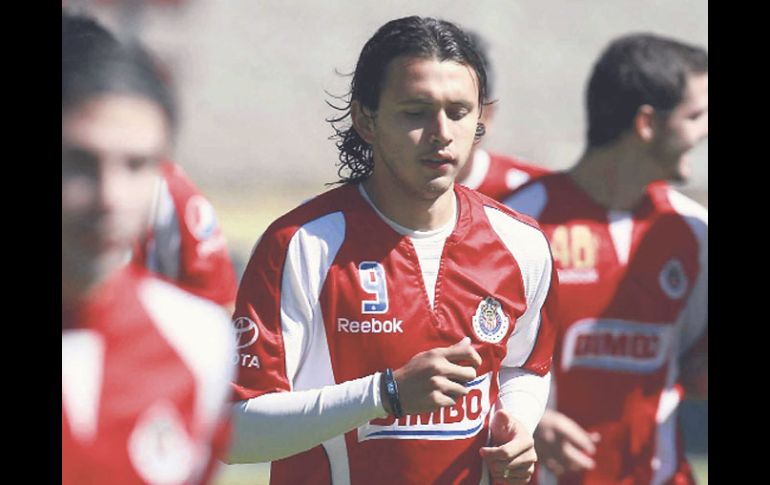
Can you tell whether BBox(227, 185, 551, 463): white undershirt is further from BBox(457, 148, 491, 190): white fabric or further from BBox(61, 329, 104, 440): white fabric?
BBox(457, 148, 491, 190): white fabric

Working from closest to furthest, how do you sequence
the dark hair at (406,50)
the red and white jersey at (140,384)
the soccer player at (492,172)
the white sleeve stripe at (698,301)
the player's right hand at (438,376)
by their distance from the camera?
the red and white jersey at (140,384) → the player's right hand at (438,376) → the dark hair at (406,50) → the white sleeve stripe at (698,301) → the soccer player at (492,172)

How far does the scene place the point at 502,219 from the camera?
3.30 m

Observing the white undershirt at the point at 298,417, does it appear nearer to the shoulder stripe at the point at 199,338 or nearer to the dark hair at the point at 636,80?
the shoulder stripe at the point at 199,338

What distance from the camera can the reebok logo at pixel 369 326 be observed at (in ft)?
10.2

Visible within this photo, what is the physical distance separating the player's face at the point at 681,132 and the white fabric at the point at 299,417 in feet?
5.25

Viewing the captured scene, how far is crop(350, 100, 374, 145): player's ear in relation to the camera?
318 centimetres

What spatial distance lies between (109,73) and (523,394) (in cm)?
135

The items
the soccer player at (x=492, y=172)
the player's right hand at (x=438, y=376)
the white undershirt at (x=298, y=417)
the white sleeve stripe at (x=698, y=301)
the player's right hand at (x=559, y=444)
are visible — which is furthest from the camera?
the soccer player at (x=492, y=172)

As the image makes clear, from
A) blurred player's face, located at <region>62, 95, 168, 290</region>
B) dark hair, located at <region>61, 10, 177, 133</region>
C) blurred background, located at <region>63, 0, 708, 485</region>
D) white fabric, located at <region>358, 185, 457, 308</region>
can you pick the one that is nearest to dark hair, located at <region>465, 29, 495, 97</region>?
white fabric, located at <region>358, 185, 457, 308</region>

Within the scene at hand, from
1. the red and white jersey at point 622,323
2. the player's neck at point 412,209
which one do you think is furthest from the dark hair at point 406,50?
the red and white jersey at point 622,323

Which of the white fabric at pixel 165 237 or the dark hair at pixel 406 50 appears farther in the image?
the white fabric at pixel 165 237

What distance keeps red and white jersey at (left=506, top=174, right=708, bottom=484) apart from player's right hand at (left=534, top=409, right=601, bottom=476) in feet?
1.10

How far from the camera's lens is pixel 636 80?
14.5 ft
